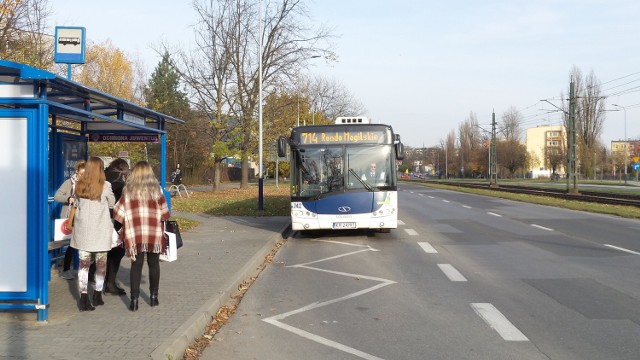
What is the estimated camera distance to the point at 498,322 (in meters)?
6.44

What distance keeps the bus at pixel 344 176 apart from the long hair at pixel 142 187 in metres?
7.54

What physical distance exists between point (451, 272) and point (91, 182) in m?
5.91

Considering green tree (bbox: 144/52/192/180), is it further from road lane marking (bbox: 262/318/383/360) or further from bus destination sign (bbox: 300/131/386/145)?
road lane marking (bbox: 262/318/383/360)

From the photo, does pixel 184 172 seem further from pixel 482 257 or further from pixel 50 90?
pixel 50 90

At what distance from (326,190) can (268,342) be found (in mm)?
8863

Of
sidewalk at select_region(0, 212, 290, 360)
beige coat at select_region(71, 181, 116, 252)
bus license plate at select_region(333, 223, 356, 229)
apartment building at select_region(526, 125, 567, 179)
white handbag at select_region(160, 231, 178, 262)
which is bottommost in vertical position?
sidewalk at select_region(0, 212, 290, 360)

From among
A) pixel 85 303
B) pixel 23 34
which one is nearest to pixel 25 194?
pixel 85 303

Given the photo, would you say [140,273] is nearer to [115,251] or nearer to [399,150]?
[115,251]

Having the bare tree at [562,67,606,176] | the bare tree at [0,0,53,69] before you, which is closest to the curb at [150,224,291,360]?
the bare tree at [0,0,53,69]

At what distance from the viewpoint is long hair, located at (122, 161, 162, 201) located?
262 inches

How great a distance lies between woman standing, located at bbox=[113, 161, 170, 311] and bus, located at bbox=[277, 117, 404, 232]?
7.58 metres

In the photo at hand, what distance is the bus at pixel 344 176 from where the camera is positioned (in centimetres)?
1435

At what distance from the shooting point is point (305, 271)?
10.3 m

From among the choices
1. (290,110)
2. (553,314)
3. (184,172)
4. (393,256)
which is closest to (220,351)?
(553,314)
